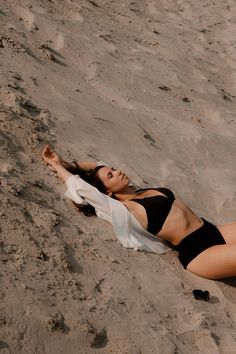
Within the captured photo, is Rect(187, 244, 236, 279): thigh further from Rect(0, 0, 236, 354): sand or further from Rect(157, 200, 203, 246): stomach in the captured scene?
Rect(157, 200, 203, 246): stomach

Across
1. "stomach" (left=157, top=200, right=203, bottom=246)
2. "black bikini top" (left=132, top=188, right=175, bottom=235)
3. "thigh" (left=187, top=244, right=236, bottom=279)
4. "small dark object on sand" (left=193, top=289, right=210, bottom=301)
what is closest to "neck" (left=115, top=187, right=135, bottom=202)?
"black bikini top" (left=132, top=188, right=175, bottom=235)

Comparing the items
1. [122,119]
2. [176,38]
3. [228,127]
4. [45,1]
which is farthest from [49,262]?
[176,38]

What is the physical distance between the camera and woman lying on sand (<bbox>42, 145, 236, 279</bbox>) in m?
3.79

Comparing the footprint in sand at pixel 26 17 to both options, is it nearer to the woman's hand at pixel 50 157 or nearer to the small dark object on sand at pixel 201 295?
the woman's hand at pixel 50 157

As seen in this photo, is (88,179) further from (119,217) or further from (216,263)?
(216,263)

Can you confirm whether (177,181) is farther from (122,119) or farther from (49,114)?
(49,114)

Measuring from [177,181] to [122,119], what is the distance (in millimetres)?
979

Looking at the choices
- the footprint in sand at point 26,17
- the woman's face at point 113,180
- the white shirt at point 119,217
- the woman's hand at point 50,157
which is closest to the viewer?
the white shirt at point 119,217

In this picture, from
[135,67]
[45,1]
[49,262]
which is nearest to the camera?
[49,262]

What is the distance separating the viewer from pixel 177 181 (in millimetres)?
4922

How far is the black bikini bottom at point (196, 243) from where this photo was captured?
387 centimetres

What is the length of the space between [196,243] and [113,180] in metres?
0.77

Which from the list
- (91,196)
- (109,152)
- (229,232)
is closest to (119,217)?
(91,196)

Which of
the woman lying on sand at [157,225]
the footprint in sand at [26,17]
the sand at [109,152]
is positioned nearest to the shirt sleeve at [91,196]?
the woman lying on sand at [157,225]
